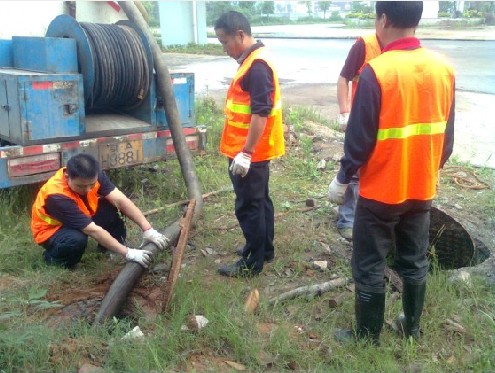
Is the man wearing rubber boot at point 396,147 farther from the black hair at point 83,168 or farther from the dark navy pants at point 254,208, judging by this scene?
the black hair at point 83,168

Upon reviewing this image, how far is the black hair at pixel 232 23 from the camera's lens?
11.6ft

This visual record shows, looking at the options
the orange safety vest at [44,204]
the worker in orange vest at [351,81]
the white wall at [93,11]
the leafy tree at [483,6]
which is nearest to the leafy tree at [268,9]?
the leafy tree at [483,6]

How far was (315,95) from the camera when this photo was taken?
454 inches

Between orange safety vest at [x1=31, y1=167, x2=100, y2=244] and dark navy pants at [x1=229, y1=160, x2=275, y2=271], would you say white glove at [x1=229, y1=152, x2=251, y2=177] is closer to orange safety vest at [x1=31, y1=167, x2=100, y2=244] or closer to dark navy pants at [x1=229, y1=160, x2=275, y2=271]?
dark navy pants at [x1=229, y1=160, x2=275, y2=271]

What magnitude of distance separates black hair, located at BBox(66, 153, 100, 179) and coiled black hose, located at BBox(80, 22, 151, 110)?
1282mm

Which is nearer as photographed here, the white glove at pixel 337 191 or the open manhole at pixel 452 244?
the white glove at pixel 337 191

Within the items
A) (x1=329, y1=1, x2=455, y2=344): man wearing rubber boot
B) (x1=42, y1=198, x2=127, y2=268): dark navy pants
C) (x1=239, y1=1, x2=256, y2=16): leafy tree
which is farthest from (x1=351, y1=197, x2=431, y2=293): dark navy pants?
(x1=239, y1=1, x2=256, y2=16): leafy tree

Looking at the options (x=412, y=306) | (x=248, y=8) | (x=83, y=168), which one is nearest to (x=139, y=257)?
(x=83, y=168)

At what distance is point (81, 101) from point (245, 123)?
5.34 ft

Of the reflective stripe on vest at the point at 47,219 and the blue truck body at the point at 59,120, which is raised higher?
the blue truck body at the point at 59,120

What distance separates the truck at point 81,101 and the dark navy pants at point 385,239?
2.65 m

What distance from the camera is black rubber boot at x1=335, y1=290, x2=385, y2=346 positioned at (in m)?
2.96

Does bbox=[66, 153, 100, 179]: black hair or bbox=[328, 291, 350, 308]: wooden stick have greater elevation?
bbox=[66, 153, 100, 179]: black hair

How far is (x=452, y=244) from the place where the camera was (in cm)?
447
